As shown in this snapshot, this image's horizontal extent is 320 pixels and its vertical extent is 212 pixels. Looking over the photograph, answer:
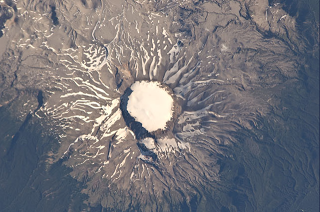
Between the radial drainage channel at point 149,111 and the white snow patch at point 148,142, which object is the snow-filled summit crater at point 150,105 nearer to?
the radial drainage channel at point 149,111

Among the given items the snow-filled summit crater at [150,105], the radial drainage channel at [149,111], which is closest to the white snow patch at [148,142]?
the radial drainage channel at [149,111]

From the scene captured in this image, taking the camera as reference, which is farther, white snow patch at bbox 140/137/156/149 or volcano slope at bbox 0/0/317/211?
white snow patch at bbox 140/137/156/149

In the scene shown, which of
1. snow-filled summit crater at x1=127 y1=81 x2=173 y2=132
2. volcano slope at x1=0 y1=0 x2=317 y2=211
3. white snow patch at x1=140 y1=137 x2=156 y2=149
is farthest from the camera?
white snow patch at x1=140 y1=137 x2=156 y2=149

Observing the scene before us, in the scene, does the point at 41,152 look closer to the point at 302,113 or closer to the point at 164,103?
the point at 164,103

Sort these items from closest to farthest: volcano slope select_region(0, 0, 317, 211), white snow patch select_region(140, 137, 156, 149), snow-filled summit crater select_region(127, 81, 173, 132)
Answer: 1. volcano slope select_region(0, 0, 317, 211)
2. snow-filled summit crater select_region(127, 81, 173, 132)
3. white snow patch select_region(140, 137, 156, 149)

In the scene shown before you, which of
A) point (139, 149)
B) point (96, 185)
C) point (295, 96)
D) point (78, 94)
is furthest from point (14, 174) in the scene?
point (295, 96)

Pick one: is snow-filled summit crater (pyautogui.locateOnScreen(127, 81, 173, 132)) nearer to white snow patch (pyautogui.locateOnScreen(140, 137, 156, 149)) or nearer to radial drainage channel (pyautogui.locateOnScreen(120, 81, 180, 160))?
radial drainage channel (pyautogui.locateOnScreen(120, 81, 180, 160))

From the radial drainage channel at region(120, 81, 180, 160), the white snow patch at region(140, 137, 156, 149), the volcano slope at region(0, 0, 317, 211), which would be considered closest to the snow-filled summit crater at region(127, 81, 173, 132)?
the radial drainage channel at region(120, 81, 180, 160)
